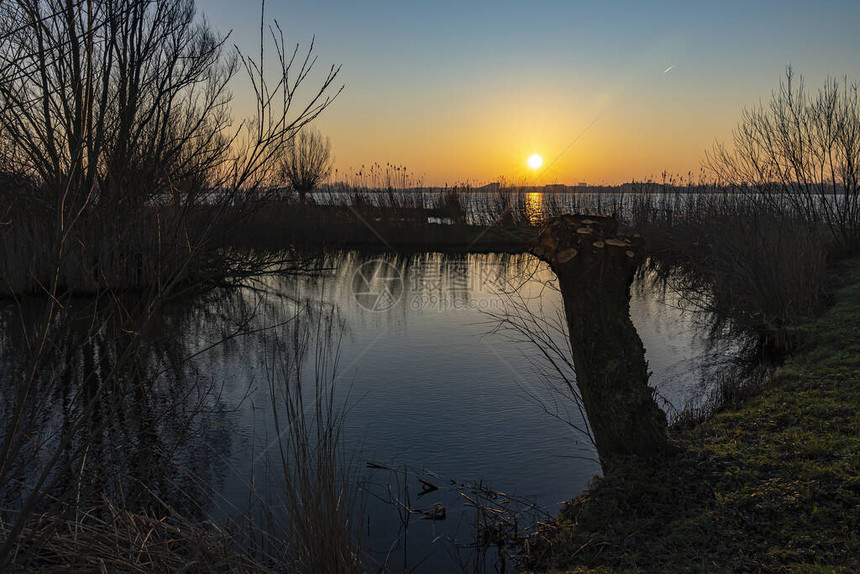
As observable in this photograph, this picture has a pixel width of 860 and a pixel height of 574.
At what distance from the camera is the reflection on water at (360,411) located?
10.1 ft

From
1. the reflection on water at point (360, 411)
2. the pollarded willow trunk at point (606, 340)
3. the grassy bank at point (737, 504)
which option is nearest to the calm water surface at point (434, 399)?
the reflection on water at point (360, 411)

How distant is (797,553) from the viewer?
228 centimetres

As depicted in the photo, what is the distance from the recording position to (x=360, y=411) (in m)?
4.98

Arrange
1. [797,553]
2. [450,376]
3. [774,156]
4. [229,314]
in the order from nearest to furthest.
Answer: [797,553] → [450,376] → [229,314] → [774,156]

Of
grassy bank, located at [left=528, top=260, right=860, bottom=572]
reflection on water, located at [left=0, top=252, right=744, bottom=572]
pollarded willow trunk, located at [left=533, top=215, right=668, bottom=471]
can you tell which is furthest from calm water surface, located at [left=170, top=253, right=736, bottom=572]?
grassy bank, located at [left=528, top=260, right=860, bottom=572]

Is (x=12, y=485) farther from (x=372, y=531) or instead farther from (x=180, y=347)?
(x=180, y=347)

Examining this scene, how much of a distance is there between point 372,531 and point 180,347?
448 centimetres

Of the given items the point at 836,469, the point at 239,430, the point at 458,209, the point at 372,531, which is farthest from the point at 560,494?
the point at 458,209
